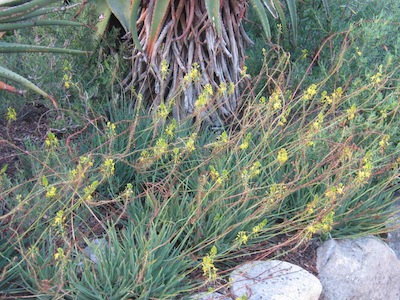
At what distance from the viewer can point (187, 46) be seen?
335 cm

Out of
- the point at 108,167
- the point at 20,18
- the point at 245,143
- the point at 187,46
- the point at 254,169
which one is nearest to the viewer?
the point at 108,167

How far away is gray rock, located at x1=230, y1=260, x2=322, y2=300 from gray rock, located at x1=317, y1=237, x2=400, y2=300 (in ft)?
0.63

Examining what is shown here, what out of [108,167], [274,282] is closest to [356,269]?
[274,282]

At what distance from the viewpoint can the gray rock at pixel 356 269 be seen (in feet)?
9.10

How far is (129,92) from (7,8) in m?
1.08

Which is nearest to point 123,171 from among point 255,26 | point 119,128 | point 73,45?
point 119,128

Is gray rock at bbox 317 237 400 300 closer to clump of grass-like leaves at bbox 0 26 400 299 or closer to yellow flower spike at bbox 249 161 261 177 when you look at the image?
clump of grass-like leaves at bbox 0 26 400 299

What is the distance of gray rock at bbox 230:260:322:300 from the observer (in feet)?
8.00

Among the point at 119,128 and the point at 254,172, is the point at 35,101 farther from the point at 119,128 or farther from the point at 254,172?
the point at 254,172

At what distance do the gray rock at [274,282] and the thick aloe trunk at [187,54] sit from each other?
103 cm

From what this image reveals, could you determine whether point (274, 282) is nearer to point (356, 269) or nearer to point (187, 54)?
point (356, 269)

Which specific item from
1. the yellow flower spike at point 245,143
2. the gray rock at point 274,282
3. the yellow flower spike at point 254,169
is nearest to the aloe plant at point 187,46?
the yellow flower spike at point 245,143

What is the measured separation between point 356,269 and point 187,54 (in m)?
1.61

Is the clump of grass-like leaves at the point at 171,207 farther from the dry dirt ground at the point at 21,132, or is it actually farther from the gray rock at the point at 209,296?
the dry dirt ground at the point at 21,132
